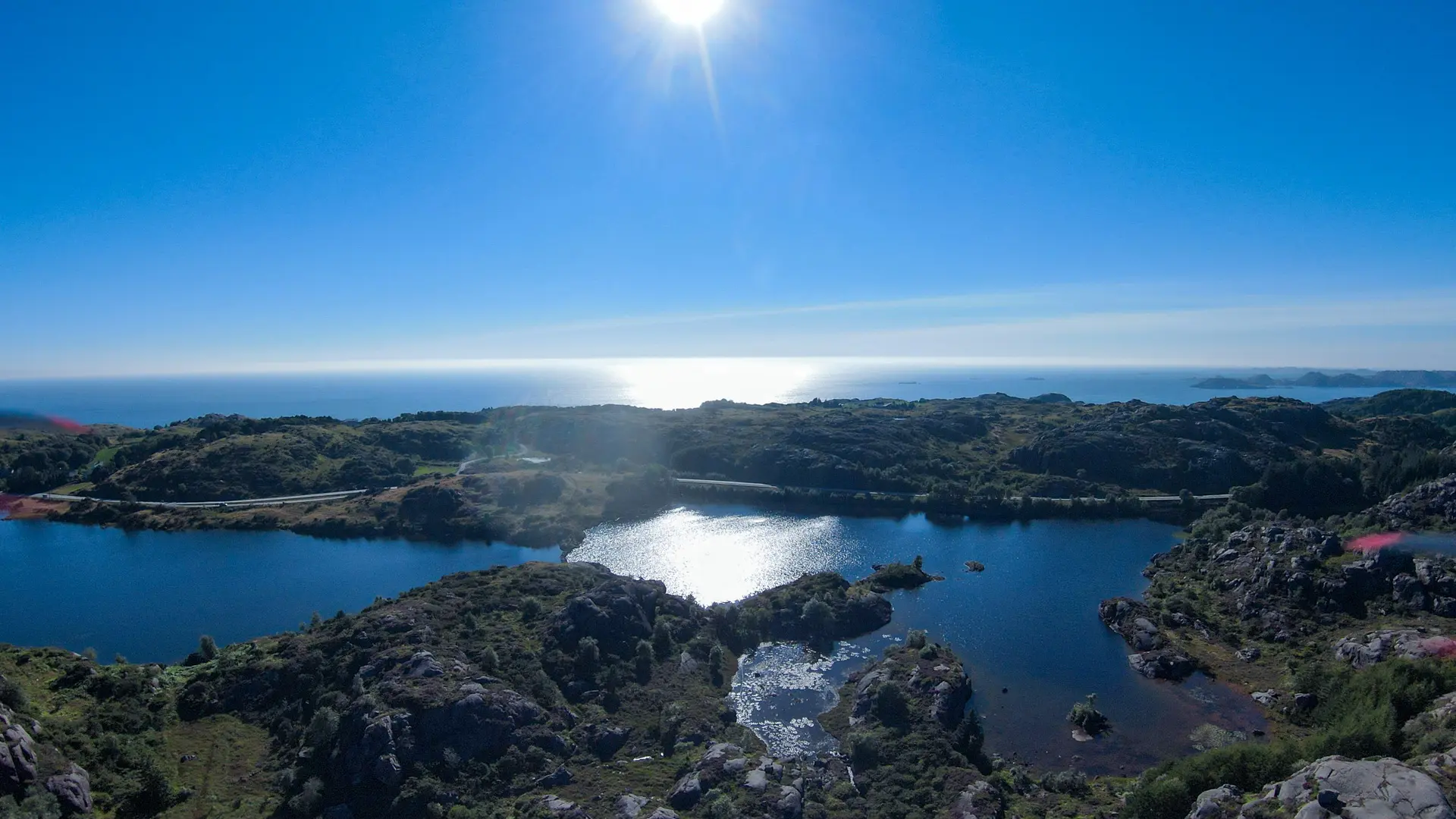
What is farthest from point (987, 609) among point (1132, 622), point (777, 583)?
point (777, 583)

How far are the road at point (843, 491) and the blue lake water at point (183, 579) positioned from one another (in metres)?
45.4

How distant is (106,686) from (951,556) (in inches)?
3429

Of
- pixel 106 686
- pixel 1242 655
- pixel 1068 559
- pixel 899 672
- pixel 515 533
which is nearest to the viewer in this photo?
pixel 106 686

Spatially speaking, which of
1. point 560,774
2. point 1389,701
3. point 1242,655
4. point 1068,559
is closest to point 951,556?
point 1068,559

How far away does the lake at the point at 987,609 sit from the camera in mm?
51281

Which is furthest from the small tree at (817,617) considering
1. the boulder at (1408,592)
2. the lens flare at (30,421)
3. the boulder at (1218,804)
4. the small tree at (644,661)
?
the lens flare at (30,421)

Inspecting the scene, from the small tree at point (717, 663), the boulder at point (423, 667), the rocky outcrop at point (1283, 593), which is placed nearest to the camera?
the boulder at point (423, 667)

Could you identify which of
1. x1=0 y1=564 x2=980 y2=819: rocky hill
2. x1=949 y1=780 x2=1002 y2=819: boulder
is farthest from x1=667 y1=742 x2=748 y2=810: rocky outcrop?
x1=949 y1=780 x2=1002 y2=819: boulder

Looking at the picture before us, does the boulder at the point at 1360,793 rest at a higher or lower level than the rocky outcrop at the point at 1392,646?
higher

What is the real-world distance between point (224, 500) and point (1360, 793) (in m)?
151

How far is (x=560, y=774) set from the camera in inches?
1613

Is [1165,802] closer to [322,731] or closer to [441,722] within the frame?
[441,722]

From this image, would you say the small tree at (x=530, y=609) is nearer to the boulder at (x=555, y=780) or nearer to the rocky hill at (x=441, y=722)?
the rocky hill at (x=441, y=722)

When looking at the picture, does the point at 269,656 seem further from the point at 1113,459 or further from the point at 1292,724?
the point at 1113,459
